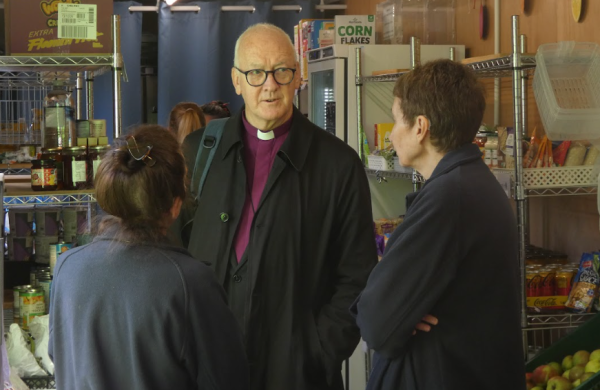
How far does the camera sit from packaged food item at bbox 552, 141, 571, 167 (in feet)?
9.68

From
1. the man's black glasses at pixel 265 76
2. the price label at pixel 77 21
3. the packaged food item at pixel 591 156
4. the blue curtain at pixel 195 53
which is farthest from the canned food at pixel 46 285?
the blue curtain at pixel 195 53

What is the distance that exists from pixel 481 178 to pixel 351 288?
56 centimetres

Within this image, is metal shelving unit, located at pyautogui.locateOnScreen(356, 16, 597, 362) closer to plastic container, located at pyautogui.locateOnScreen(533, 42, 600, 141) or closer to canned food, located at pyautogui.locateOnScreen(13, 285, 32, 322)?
plastic container, located at pyautogui.locateOnScreen(533, 42, 600, 141)

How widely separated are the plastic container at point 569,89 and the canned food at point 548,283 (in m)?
0.54

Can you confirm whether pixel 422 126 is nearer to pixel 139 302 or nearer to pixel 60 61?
pixel 139 302

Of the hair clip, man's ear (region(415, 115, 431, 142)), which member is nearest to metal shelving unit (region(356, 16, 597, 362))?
man's ear (region(415, 115, 431, 142))

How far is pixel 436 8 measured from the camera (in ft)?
15.6

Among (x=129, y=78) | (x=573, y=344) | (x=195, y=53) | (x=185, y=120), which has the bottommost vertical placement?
(x=573, y=344)

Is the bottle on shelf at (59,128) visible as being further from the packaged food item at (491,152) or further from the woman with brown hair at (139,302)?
the packaged food item at (491,152)

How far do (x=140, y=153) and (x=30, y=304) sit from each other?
159 centimetres

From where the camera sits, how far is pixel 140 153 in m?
1.64

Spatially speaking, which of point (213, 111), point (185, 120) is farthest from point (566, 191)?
point (213, 111)

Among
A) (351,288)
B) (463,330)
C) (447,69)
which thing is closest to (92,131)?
(351,288)

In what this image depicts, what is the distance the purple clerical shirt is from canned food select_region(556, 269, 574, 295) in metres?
1.36
